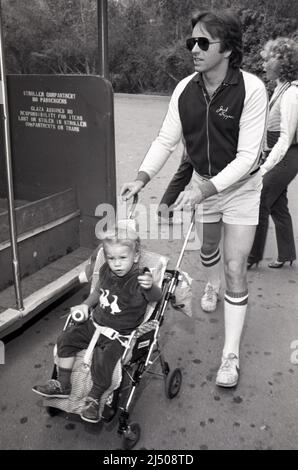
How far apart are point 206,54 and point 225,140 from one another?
1.53 feet

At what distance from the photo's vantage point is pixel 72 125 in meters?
3.88

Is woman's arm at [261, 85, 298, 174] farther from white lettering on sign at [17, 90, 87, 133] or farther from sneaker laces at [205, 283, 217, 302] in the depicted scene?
white lettering on sign at [17, 90, 87, 133]

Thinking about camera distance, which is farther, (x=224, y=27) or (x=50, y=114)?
(x=50, y=114)

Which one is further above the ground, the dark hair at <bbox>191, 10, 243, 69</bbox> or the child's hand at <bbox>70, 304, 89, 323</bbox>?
the dark hair at <bbox>191, 10, 243, 69</bbox>

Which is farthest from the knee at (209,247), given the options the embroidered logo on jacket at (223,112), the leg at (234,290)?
the embroidered logo on jacket at (223,112)

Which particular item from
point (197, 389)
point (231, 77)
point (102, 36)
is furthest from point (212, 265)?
point (102, 36)

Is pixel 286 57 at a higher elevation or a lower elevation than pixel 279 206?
higher

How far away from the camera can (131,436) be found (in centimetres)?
250

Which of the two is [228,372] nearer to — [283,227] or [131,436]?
[131,436]

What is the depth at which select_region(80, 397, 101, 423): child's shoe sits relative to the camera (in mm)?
2414

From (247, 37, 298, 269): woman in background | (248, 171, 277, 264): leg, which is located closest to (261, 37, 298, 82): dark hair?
(247, 37, 298, 269): woman in background

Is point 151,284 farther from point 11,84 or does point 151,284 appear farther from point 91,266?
point 11,84

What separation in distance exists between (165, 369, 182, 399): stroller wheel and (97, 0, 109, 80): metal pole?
86.0 inches

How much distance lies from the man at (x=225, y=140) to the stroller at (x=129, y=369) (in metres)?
0.36
